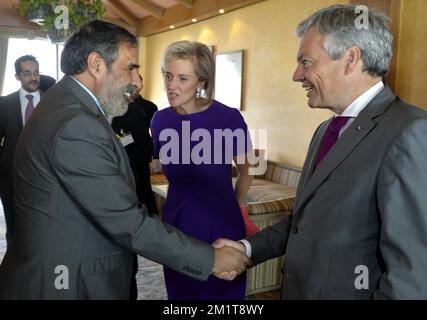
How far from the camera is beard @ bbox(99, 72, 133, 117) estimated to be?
1584 mm

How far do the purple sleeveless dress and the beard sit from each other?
23.3 inches

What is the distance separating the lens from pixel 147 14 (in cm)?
1059

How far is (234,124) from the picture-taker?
228 centimetres

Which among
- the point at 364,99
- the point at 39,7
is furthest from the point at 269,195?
the point at 364,99

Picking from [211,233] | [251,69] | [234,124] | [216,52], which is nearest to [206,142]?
[234,124]

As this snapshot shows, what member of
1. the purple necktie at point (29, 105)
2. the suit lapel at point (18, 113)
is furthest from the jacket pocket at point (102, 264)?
the purple necktie at point (29, 105)

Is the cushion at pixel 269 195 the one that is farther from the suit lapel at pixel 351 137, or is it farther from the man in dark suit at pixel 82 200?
the suit lapel at pixel 351 137

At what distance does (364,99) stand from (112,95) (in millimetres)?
869

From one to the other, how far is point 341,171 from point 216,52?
7.21 metres

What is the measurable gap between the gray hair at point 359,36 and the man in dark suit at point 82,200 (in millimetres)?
704

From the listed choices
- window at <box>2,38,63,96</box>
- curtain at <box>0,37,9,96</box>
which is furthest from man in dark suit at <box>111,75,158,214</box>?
curtain at <box>0,37,9,96</box>

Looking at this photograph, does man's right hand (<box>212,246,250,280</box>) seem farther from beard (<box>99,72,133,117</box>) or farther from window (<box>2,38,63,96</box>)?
window (<box>2,38,63,96</box>)

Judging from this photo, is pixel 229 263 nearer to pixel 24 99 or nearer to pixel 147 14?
pixel 24 99
